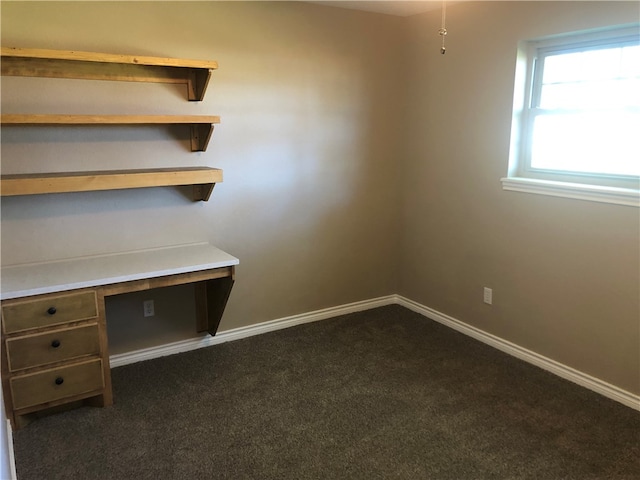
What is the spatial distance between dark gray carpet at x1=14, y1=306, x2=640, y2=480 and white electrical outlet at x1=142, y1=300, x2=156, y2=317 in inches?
11.9

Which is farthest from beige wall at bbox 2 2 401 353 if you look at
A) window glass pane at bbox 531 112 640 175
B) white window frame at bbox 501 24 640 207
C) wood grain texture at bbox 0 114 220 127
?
window glass pane at bbox 531 112 640 175

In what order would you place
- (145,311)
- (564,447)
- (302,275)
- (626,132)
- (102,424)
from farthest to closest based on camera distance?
1. (302,275)
2. (145,311)
3. (626,132)
4. (102,424)
5. (564,447)

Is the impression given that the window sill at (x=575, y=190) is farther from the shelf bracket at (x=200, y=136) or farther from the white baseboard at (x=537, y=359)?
the shelf bracket at (x=200, y=136)

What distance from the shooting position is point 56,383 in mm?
2500

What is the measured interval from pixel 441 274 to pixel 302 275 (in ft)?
3.40

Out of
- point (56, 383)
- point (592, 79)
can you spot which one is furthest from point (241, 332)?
point (592, 79)

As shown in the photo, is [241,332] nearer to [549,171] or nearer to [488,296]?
[488,296]

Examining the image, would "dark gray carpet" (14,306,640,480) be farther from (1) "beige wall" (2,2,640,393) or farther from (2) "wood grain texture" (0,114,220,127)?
(2) "wood grain texture" (0,114,220,127)

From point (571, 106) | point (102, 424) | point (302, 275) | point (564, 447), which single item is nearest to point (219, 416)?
point (102, 424)

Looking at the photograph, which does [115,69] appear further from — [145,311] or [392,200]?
[392,200]

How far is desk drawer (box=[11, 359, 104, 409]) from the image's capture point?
242cm

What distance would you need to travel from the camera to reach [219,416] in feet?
8.54

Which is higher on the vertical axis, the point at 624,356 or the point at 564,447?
the point at 624,356

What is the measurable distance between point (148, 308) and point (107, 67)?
4.66 feet
